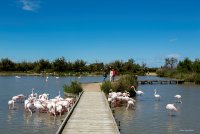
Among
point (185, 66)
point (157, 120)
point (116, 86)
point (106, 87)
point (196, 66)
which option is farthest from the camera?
point (185, 66)

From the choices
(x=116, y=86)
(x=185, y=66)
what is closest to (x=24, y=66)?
(x=185, y=66)

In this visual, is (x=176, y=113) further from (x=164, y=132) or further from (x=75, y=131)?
(x=75, y=131)

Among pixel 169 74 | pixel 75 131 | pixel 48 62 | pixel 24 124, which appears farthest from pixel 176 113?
pixel 48 62

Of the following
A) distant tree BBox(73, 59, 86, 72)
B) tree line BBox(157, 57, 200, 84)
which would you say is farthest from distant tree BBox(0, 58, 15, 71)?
tree line BBox(157, 57, 200, 84)

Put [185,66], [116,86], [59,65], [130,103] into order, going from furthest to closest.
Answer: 1. [59,65]
2. [185,66]
3. [116,86]
4. [130,103]

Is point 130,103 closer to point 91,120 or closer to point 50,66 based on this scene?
point 91,120

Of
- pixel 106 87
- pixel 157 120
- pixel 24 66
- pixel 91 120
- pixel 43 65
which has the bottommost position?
pixel 157 120

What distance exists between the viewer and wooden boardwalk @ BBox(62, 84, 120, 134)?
683 inches

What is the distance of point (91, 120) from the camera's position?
66.1 ft

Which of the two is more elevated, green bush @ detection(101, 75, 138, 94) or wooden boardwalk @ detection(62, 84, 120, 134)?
green bush @ detection(101, 75, 138, 94)

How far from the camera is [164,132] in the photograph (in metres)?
20.5

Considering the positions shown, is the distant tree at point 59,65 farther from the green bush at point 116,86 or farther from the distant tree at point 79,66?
the green bush at point 116,86

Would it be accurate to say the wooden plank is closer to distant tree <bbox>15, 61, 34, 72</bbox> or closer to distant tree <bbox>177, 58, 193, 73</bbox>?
distant tree <bbox>177, 58, 193, 73</bbox>

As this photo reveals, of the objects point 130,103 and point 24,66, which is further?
point 24,66
